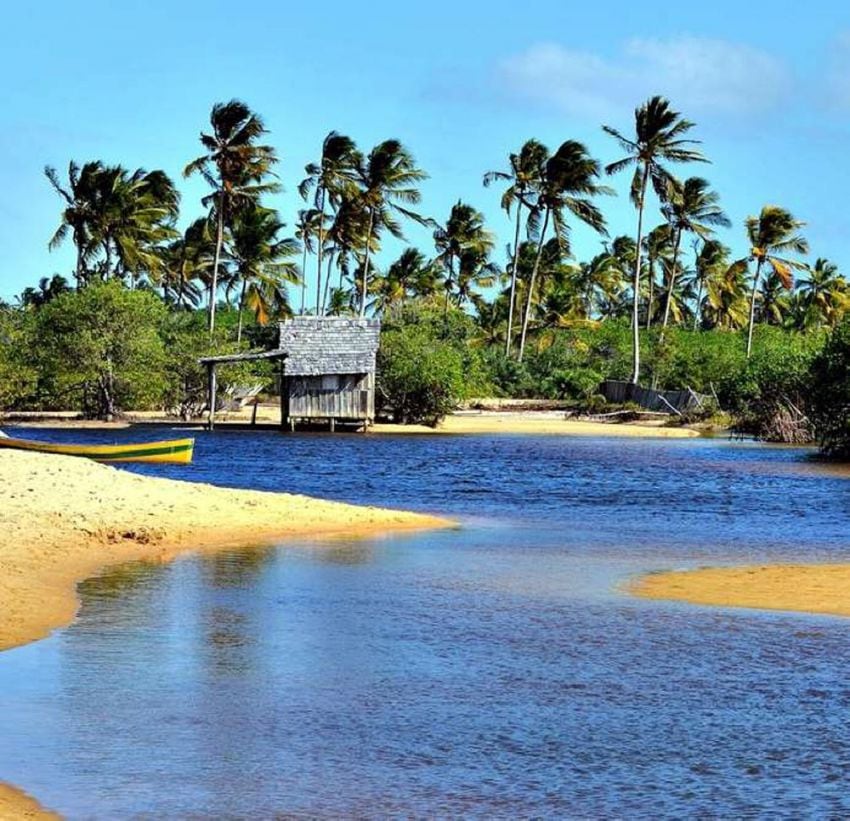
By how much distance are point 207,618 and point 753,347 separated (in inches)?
2962

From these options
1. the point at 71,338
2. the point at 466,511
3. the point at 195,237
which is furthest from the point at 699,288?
the point at 466,511

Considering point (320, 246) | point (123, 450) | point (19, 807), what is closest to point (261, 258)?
point (320, 246)

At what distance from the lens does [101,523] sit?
18375mm

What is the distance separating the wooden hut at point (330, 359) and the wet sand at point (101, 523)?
34179 millimetres

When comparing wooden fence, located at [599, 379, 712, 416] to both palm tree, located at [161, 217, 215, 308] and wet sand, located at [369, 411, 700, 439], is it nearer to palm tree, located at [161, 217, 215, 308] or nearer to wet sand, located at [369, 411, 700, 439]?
wet sand, located at [369, 411, 700, 439]

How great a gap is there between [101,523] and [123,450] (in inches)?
592

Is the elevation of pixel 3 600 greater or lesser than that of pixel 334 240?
lesser

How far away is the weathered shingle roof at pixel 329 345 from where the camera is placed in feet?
191

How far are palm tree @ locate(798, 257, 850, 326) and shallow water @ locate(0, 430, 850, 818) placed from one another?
86876 millimetres

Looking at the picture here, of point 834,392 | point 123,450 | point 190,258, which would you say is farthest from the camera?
point 190,258

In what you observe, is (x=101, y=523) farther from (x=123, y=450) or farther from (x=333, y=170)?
(x=333, y=170)

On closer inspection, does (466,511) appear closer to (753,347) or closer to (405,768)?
(405,768)

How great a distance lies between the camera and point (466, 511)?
85.2 ft

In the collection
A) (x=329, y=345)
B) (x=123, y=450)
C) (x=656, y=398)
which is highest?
(x=329, y=345)
